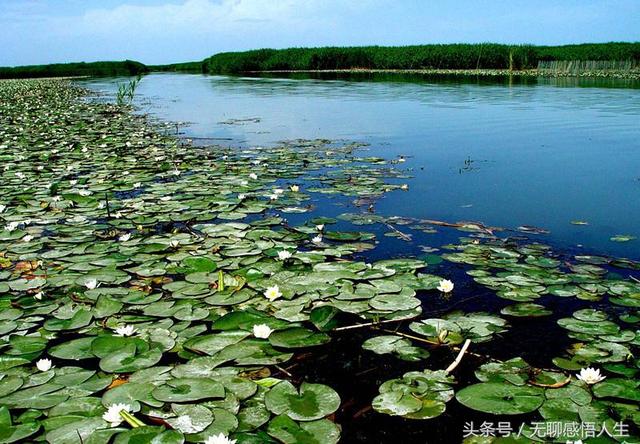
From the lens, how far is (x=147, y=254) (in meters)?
2.63

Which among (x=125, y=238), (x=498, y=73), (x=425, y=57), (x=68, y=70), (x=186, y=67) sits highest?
(x=186, y=67)

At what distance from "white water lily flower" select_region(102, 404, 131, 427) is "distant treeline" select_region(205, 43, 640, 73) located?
98.0 ft

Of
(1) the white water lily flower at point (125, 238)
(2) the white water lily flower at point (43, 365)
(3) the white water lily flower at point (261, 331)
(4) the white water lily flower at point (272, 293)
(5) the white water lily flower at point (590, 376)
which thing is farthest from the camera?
(1) the white water lily flower at point (125, 238)

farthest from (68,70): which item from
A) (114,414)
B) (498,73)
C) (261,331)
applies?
(114,414)

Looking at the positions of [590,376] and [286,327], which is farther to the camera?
[286,327]

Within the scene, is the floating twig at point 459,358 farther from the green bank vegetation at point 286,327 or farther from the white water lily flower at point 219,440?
the white water lily flower at point 219,440

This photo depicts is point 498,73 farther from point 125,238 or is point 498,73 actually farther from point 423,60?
point 125,238

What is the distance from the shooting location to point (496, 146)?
6020 mm

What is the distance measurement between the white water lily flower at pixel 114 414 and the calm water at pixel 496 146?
2362 mm

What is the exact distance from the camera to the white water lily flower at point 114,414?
1311 millimetres

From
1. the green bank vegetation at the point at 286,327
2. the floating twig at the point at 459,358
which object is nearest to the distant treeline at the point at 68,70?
the green bank vegetation at the point at 286,327

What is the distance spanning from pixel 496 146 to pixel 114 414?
5611 millimetres

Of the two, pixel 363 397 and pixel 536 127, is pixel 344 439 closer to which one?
pixel 363 397

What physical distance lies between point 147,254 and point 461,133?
548 centimetres
